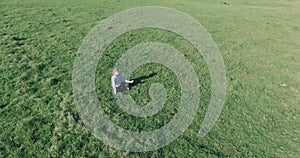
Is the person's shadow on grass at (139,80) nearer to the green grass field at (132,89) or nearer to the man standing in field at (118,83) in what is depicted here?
the green grass field at (132,89)

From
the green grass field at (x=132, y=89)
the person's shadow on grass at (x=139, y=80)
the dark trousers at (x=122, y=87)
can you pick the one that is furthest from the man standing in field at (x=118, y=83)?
the person's shadow on grass at (x=139, y=80)

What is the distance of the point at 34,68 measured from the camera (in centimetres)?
1898

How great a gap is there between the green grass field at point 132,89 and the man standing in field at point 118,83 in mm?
564

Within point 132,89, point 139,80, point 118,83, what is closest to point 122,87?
point 118,83

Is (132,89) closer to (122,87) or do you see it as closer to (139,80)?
(122,87)

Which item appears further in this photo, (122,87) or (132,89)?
(132,89)

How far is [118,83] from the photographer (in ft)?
56.2

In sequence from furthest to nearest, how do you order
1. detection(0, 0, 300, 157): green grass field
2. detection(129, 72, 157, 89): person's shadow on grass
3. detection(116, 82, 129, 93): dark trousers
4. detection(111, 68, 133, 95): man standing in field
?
detection(129, 72, 157, 89): person's shadow on grass < detection(116, 82, 129, 93): dark trousers < detection(111, 68, 133, 95): man standing in field < detection(0, 0, 300, 157): green grass field

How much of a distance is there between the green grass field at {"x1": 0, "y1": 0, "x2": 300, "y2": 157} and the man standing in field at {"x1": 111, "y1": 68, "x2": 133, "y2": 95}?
564 mm

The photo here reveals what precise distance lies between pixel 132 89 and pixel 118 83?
1.29m

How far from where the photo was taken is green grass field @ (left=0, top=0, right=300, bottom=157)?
555 inches

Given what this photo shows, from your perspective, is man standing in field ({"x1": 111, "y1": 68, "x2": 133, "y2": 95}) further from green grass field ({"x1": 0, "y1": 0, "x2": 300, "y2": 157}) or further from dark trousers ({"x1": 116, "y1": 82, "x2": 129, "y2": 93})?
green grass field ({"x1": 0, "y1": 0, "x2": 300, "y2": 157})

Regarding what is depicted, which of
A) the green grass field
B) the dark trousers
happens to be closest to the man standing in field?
the dark trousers

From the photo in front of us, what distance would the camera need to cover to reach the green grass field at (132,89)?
46.3ft
